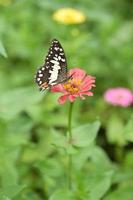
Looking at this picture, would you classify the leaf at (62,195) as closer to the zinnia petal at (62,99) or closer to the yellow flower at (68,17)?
the zinnia petal at (62,99)

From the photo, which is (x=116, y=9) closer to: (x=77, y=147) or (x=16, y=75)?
(x=16, y=75)

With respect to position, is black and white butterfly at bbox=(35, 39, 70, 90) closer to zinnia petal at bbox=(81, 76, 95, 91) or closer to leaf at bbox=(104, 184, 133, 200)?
zinnia petal at bbox=(81, 76, 95, 91)

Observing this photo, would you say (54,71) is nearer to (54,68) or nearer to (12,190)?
(54,68)

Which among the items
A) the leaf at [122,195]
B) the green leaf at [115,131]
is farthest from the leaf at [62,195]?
the green leaf at [115,131]

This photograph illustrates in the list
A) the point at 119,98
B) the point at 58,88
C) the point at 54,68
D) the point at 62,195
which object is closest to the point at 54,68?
the point at 54,68

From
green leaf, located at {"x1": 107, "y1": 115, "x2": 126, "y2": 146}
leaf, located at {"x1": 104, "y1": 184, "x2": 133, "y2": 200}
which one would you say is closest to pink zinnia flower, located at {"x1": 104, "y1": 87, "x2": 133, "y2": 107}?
green leaf, located at {"x1": 107, "y1": 115, "x2": 126, "y2": 146}
